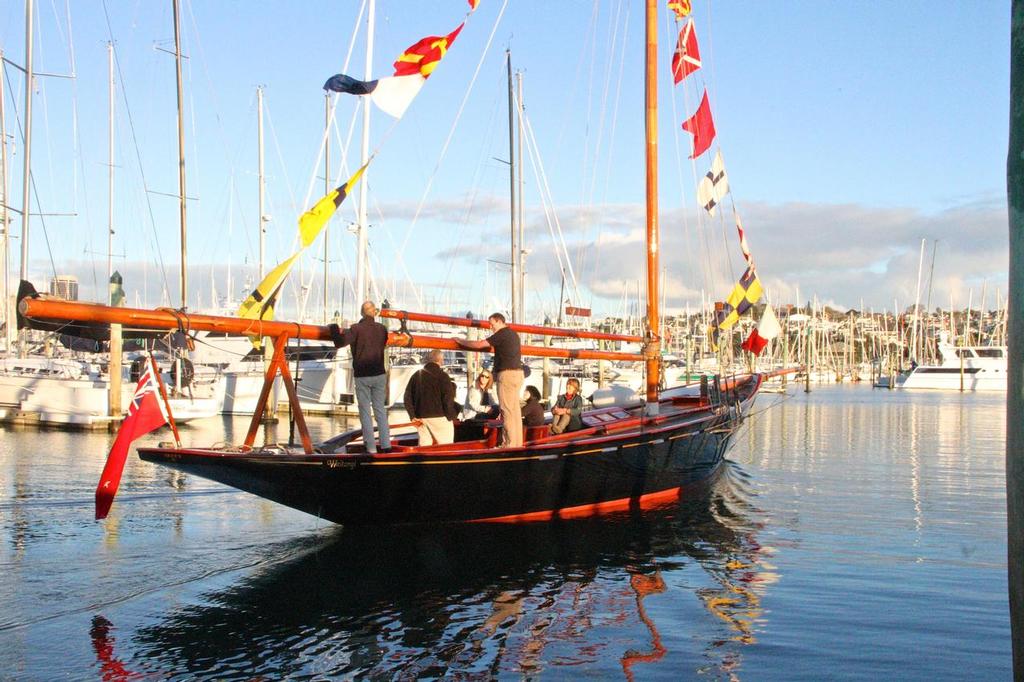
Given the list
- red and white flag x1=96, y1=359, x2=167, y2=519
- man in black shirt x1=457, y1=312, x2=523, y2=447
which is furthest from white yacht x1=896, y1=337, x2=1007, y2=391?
red and white flag x1=96, y1=359, x2=167, y2=519

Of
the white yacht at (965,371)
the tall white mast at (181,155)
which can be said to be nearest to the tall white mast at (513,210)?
the tall white mast at (181,155)

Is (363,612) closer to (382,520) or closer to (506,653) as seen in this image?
(506,653)

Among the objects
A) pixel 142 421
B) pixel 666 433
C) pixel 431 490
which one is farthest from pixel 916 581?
pixel 142 421

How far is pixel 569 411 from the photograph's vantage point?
48.5ft

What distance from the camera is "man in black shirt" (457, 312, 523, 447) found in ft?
41.0

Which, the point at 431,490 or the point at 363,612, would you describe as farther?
the point at 431,490

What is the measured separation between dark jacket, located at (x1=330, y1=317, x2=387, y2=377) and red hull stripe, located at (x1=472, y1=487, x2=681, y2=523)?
9.64 feet

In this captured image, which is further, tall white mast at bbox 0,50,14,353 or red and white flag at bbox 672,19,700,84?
tall white mast at bbox 0,50,14,353

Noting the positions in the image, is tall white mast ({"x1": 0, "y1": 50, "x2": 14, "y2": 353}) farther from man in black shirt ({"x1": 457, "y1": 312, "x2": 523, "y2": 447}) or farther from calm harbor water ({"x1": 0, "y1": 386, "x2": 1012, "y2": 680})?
man in black shirt ({"x1": 457, "y1": 312, "x2": 523, "y2": 447})

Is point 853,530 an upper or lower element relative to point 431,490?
lower

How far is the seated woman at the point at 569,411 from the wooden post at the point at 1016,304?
10.0 m

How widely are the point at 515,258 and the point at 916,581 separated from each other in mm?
23423

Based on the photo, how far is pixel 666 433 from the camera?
14453 mm

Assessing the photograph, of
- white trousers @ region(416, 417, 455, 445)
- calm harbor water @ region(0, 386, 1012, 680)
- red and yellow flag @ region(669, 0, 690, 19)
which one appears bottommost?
calm harbor water @ region(0, 386, 1012, 680)
